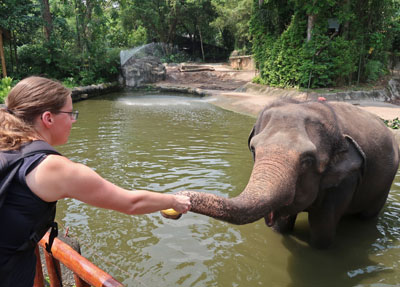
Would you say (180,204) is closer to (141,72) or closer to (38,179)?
(38,179)

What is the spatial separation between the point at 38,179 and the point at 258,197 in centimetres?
170

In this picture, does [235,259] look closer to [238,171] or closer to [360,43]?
[238,171]

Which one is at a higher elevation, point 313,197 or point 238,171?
point 313,197

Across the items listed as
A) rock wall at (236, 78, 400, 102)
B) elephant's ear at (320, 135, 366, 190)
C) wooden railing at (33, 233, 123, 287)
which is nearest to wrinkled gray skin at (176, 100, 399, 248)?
elephant's ear at (320, 135, 366, 190)

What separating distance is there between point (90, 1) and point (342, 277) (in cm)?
2321

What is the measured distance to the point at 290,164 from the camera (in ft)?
9.76

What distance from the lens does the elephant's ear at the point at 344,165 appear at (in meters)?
3.47

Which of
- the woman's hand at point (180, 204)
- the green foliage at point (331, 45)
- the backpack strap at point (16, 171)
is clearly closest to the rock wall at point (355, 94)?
the green foliage at point (331, 45)

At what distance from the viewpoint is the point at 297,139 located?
3.16 metres

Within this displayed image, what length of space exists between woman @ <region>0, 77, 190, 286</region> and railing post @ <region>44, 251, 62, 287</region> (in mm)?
730

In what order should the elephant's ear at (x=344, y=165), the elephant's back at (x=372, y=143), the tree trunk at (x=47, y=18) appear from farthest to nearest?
the tree trunk at (x=47, y=18) → the elephant's back at (x=372, y=143) → the elephant's ear at (x=344, y=165)

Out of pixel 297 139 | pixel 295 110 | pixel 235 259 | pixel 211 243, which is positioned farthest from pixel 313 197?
pixel 211 243

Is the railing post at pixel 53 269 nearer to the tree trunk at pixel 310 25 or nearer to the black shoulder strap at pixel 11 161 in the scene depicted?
the black shoulder strap at pixel 11 161

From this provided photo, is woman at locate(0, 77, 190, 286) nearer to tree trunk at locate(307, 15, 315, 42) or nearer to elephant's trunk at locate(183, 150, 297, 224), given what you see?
elephant's trunk at locate(183, 150, 297, 224)
